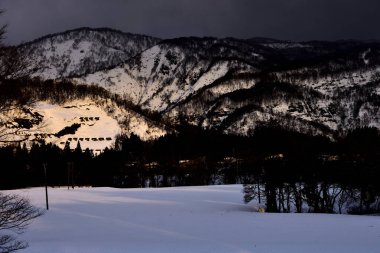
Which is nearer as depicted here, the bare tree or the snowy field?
the bare tree

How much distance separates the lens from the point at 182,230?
37062mm

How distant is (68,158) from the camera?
468ft

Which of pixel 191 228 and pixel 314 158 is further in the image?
pixel 314 158

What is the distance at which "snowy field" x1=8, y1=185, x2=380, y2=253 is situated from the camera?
25.9m

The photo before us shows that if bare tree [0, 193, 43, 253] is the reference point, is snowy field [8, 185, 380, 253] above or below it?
below

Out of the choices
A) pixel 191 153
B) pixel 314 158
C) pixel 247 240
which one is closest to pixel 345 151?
pixel 314 158

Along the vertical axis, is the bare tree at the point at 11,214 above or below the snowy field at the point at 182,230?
above

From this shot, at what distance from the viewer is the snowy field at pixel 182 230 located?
25.9 m

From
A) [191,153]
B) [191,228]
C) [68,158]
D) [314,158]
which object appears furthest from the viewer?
[191,153]

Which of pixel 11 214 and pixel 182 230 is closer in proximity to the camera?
pixel 11 214

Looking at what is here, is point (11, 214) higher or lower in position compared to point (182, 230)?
higher

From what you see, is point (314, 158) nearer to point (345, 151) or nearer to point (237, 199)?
point (345, 151)

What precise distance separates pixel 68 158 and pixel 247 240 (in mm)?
121256

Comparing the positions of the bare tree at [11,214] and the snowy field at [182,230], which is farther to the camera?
the snowy field at [182,230]
